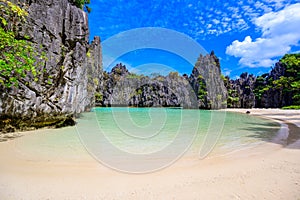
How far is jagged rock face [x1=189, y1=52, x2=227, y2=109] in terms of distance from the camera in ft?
139

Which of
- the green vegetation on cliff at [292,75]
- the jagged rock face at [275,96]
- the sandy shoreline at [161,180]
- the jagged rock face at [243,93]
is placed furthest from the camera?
the jagged rock face at [243,93]

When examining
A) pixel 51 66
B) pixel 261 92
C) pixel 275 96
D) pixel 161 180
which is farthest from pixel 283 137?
pixel 261 92

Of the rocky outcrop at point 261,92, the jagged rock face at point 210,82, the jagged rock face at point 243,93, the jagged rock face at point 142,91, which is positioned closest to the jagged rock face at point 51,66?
the jagged rock face at point 210,82

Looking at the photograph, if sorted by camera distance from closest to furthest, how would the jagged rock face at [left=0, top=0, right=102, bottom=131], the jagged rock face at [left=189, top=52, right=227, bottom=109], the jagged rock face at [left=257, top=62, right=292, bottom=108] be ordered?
1. the jagged rock face at [left=0, top=0, right=102, bottom=131]
2. the jagged rock face at [left=257, top=62, right=292, bottom=108]
3. the jagged rock face at [left=189, top=52, right=227, bottom=109]

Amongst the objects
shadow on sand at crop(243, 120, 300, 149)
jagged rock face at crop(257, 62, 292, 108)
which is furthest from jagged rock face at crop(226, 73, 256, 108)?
shadow on sand at crop(243, 120, 300, 149)

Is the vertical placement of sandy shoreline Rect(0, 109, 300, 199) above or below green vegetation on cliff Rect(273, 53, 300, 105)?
below

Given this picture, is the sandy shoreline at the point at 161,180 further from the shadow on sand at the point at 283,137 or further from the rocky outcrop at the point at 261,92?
the rocky outcrop at the point at 261,92

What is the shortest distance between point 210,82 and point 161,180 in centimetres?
4681

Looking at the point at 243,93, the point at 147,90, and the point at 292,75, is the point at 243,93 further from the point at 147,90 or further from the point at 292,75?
the point at 147,90

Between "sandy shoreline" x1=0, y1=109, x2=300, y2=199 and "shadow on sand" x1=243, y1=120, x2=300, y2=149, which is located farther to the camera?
"shadow on sand" x1=243, y1=120, x2=300, y2=149

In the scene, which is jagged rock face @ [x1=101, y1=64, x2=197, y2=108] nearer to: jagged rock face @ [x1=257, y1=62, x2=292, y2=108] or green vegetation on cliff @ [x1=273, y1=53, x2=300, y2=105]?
jagged rock face @ [x1=257, y1=62, x2=292, y2=108]

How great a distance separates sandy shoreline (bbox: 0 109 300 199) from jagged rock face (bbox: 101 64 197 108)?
5255 cm

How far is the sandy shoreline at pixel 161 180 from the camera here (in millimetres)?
2732

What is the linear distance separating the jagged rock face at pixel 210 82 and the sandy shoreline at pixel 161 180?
40.0 m
